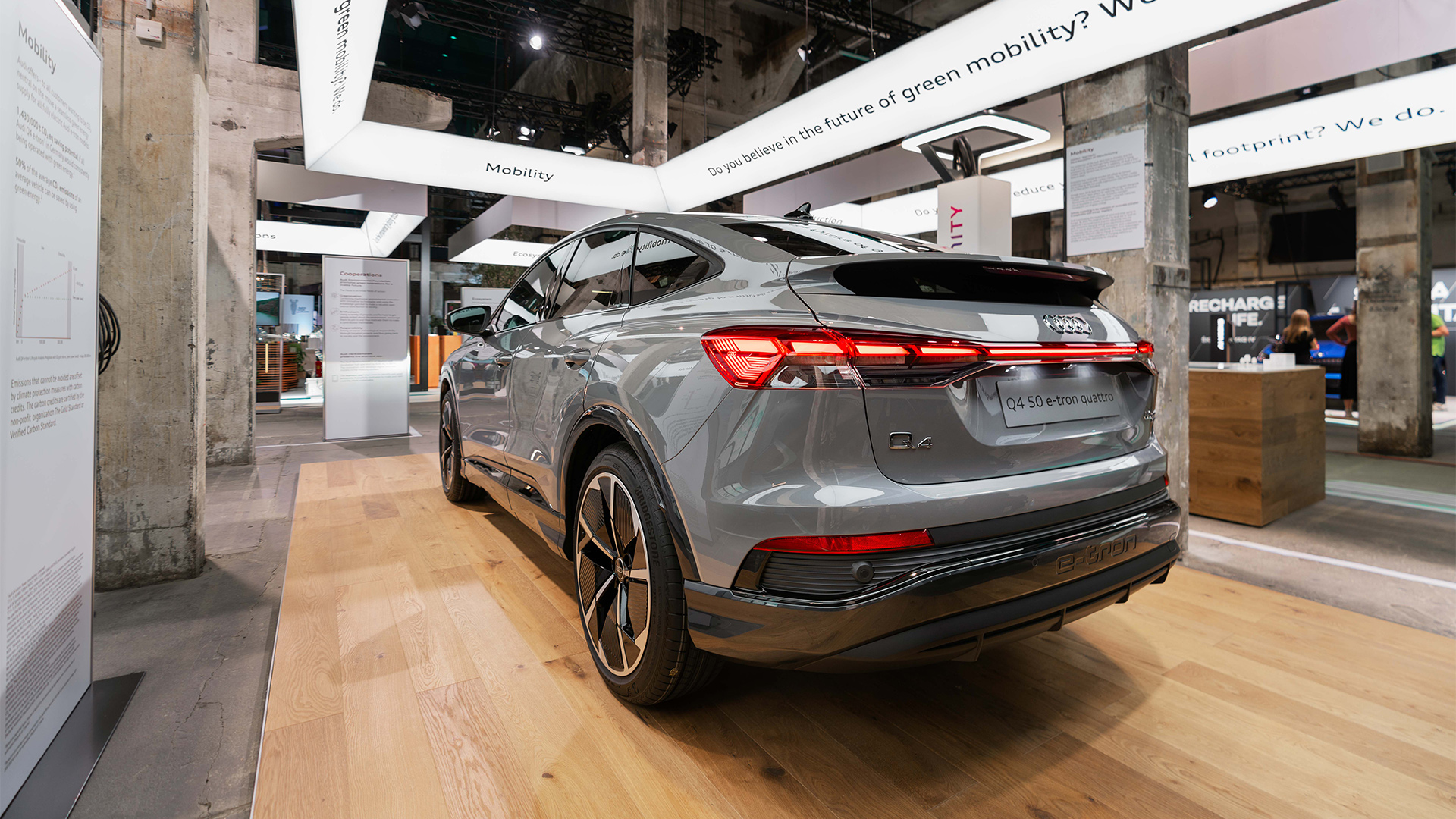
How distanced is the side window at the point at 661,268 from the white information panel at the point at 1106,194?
2371mm

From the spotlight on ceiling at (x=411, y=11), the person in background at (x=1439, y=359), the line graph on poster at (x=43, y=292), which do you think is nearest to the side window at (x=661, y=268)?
the line graph on poster at (x=43, y=292)

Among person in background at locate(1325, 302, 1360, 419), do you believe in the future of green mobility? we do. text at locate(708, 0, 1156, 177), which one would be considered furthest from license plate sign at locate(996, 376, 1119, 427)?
person in background at locate(1325, 302, 1360, 419)

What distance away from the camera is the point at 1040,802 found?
4.87ft

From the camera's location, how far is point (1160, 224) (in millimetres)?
3230

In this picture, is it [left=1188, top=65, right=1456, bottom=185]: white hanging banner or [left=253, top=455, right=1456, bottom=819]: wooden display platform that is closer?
[left=253, top=455, right=1456, bottom=819]: wooden display platform

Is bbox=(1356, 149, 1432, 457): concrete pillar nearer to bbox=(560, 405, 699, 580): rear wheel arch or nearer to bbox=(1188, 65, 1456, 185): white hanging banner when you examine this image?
bbox=(1188, 65, 1456, 185): white hanging banner

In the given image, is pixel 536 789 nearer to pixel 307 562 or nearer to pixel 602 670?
pixel 602 670

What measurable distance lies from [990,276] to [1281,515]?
3721 millimetres

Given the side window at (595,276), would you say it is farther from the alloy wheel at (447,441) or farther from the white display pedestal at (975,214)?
the white display pedestal at (975,214)

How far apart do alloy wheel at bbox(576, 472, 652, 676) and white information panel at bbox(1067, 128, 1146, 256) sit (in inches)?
108

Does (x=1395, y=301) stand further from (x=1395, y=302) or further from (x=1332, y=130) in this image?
(x=1332, y=130)

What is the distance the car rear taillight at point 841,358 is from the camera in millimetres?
1327

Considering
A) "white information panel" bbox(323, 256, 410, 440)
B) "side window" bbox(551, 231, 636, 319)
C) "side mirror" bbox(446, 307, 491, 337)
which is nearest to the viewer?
"side window" bbox(551, 231, 636, 319)

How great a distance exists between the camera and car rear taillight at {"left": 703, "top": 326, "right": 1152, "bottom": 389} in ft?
4.35
